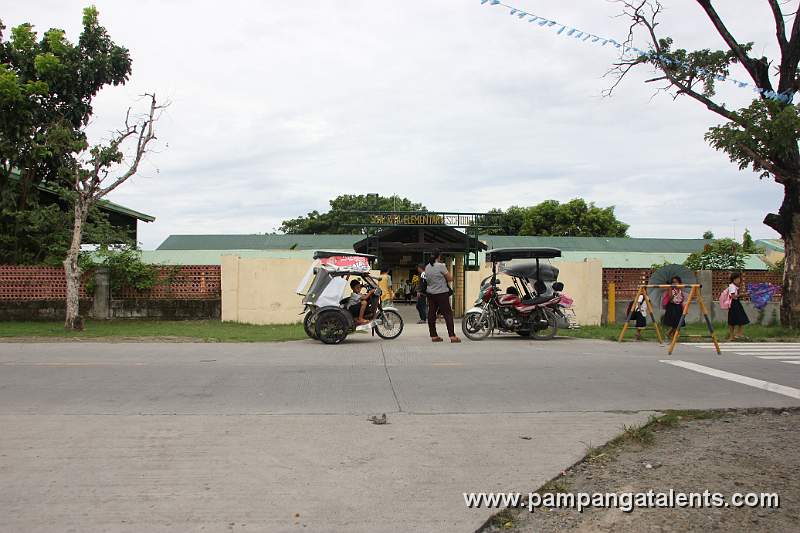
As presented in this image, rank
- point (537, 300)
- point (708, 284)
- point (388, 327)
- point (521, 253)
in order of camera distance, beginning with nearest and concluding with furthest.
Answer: point (388, 327)
point (537, 300)
point (521, 253)
point (708, 284)

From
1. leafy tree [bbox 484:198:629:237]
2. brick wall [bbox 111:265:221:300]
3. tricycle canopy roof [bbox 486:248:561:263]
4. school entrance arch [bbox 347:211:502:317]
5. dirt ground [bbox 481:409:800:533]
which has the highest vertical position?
leafy tree [bbox 484:198:629:237]

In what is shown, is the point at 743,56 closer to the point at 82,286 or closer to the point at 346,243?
the point at 82,286

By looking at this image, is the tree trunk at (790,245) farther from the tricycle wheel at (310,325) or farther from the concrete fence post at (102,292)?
the concrete fence post at (102,292)

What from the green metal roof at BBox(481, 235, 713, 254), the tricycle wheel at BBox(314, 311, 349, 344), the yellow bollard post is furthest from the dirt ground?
the green metal roof at BBox(481, 235, 713, 254)

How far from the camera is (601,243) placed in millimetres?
42438

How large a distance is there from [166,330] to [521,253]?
30.1 feet

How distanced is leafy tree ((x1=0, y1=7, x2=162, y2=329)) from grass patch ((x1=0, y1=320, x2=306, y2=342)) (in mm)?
1011

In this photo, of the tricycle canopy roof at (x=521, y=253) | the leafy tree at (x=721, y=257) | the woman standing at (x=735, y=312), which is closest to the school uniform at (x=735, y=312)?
the woman standing at (x=735, y=312)

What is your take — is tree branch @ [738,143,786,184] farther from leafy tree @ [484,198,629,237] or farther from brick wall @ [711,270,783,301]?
leafy tree @ [484,198,629,237]

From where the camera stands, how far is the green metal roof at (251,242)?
132ft

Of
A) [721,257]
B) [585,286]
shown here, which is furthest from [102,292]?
[721,257]

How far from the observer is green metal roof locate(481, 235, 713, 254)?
4038 centimetres

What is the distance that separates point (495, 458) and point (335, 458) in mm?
1338

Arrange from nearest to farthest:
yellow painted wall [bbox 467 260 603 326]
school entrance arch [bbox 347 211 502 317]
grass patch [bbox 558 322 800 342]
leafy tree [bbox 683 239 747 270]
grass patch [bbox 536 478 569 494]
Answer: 1. grass patch [bbox 536 478 569 494]
2. grass patch [bbox 558 322 800 342]
3. yellow painted wall [bbox 467 260 603 326]
4. leafy tree [bbox 683 239 747 270]
5. school entrance arch [bbox 347 211 502 317]
